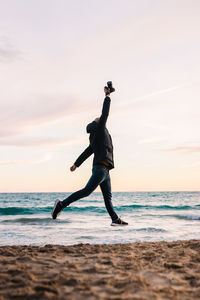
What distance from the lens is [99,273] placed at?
11.2ft

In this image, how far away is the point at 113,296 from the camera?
2680 millimetres

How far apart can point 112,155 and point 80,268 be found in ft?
6.86

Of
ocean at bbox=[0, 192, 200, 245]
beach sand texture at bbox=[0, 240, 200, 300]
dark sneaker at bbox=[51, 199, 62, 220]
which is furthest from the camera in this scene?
ocean at bbox=[0, 192, 200, 245]

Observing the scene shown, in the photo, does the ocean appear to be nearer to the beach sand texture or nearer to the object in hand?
the beach sand texture

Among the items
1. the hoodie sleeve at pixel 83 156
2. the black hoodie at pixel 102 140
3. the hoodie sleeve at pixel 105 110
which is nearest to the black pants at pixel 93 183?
the black hoodie at pixel 102 140

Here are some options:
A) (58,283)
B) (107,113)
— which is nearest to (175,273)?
(58,283)

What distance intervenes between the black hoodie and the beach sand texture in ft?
4.84

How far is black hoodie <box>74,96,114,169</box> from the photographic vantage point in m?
5.01

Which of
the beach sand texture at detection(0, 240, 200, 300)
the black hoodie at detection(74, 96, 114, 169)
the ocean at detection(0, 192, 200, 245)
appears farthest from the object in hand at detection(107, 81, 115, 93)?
the ocean at detection(0, 192, 200, 245)

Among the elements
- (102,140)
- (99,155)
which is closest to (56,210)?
(99,155)

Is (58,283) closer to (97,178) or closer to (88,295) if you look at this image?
(88,295)

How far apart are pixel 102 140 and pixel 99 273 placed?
227 centimetres

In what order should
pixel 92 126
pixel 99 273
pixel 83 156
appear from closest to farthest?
pixel 99 273 → pixel 92 126 → pixel 83 156

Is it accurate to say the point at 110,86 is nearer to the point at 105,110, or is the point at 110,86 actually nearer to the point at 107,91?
the point at 107,91
